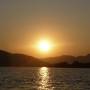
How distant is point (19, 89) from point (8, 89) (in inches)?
71.1

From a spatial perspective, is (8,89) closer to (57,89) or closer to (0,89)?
(0,89)

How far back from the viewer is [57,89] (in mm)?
70062

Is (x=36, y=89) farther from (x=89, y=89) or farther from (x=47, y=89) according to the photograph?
(x=89, y=89)

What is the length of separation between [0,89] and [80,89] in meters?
13.5

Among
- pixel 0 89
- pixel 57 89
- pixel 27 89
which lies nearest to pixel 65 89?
pixel 57 89

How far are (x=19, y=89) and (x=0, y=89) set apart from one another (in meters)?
3.09

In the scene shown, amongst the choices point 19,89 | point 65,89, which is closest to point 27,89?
point 19,89

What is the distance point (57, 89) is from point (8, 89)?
327 inches

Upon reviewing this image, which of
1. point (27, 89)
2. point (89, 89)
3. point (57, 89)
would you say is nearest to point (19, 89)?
point (27, 89)

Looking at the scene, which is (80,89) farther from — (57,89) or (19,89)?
(19,89)

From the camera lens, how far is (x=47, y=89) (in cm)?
7069

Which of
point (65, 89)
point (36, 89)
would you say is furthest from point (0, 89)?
point (65, 89)

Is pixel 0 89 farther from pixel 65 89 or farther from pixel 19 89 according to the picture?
pixel 65 89

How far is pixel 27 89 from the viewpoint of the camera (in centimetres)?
6838
